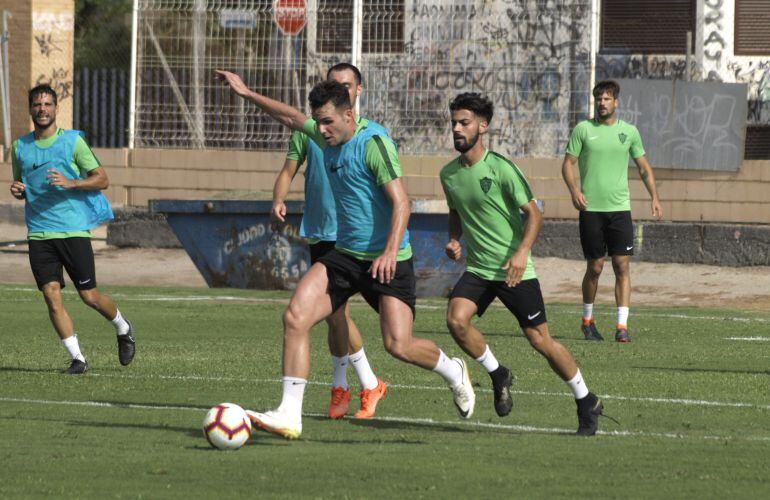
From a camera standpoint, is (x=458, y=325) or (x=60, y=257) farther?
(x=60, y=257)

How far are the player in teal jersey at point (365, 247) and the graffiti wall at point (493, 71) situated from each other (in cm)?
1420

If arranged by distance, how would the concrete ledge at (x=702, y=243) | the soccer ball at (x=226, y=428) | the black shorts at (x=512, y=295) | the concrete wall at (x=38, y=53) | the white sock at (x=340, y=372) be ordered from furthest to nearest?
the concrete wall at (x=38, y=53), the concrete ledge at (x=702, y=243), the white sock at (x=340, y=372), the black shorts at (x=512, y=295), the soccer ball at (x=226, y=428)

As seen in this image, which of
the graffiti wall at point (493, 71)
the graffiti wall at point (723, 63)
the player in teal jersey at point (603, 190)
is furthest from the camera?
the graffiti wall at point (493, 71)

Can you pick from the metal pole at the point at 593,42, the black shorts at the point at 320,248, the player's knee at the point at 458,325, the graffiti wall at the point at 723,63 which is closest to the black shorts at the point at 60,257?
the black shorts at the point at 320,248

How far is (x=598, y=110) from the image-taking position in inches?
597

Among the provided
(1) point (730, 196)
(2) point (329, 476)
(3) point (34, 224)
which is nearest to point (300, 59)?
(1) point (730, 196)

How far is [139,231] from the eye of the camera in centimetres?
2523

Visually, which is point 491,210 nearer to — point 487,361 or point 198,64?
point 487,361

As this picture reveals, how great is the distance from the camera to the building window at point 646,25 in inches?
926

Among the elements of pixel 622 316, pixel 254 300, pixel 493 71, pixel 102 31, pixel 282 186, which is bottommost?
pixel 254 300

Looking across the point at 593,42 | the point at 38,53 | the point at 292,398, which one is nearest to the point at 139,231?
the point at 38,53

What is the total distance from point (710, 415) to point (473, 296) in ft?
5.21

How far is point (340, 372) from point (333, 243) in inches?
33.9

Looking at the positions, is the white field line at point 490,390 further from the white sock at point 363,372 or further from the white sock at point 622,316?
the white sock at point 622,316
